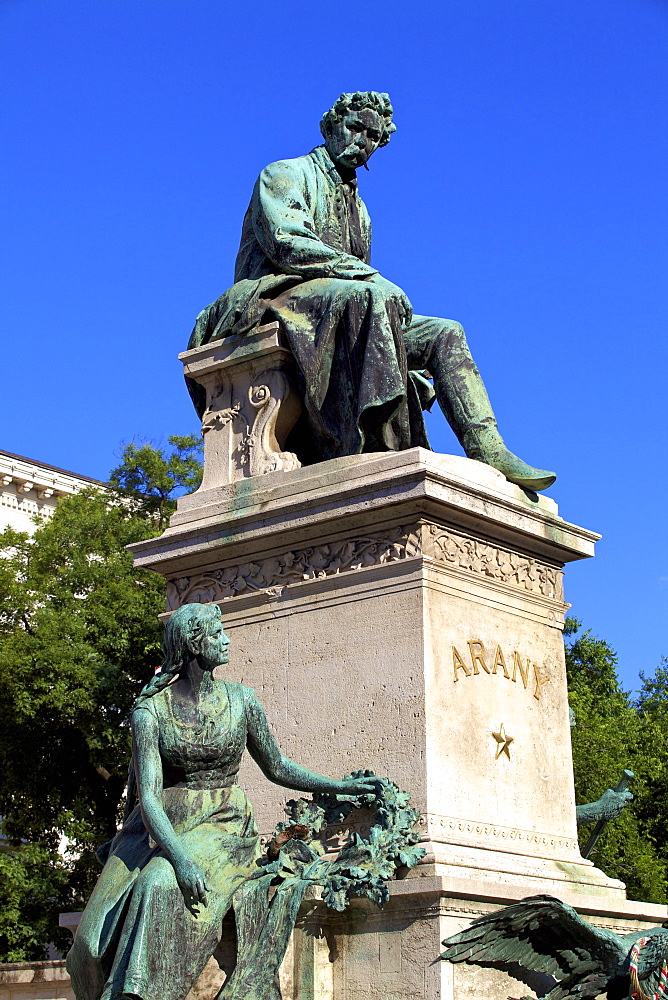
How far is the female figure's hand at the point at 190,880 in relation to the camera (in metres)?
5.53

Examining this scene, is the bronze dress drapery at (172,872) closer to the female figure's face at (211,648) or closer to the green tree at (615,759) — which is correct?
the female figure's face at (211,648)

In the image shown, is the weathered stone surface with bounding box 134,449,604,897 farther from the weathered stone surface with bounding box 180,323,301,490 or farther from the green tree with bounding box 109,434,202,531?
the green tree with bounding box 109,434,202,531

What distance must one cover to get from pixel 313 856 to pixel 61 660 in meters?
16.8

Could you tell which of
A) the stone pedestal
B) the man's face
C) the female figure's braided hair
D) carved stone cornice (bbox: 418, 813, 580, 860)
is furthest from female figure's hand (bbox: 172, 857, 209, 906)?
the man's face

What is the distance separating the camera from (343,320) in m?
8.00

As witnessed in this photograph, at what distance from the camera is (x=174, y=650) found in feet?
20.2

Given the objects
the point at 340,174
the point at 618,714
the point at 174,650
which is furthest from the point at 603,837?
the point at 174,650

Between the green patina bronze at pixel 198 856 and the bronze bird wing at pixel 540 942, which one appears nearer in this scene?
the green patina bronze at pixel 198 856

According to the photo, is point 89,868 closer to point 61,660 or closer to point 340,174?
point 61,660

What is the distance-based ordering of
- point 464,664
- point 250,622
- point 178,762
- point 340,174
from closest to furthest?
point 178,762 → point 464,664 → point 250,622 → point 340,174

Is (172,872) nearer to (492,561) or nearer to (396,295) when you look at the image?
(492,561)

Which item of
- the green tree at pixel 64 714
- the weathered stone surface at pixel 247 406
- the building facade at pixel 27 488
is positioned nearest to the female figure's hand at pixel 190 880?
the weathered stone surface at pixel 247 406

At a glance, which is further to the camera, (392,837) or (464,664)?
(464,664)

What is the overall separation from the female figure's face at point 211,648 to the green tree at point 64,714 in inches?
648
